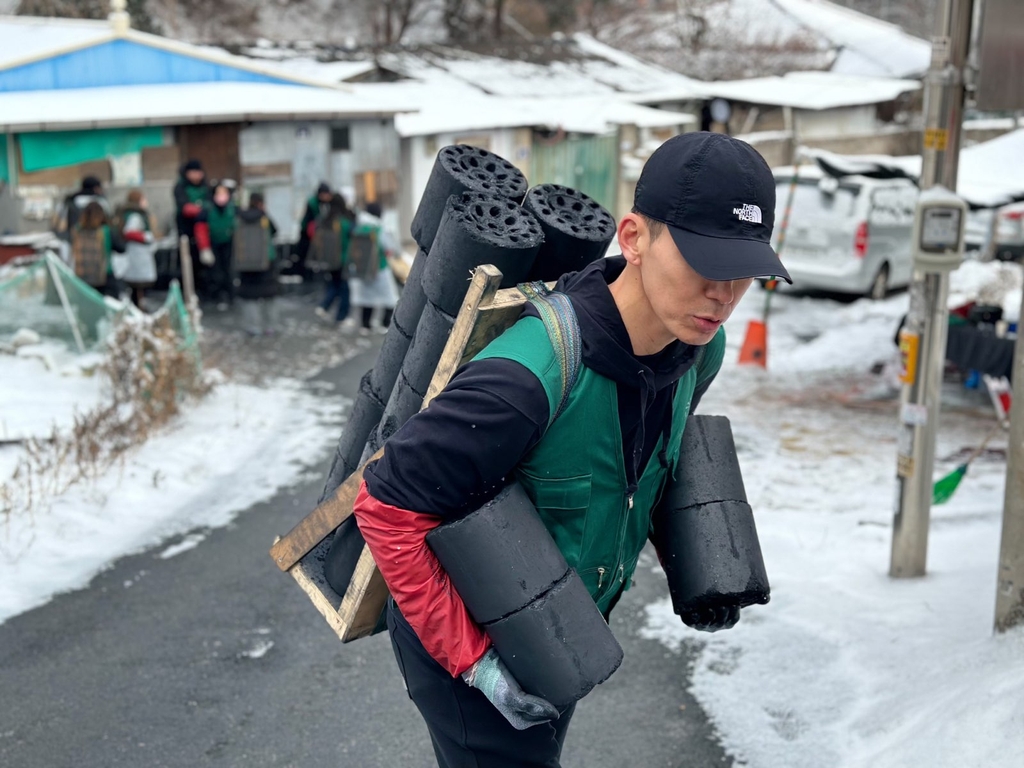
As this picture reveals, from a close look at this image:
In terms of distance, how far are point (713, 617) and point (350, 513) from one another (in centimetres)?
96

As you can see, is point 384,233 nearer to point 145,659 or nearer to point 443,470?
point 145,659

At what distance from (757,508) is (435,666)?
4850mm

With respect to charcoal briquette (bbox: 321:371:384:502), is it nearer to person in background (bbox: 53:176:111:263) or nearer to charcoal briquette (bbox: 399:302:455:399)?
charcoal briquette (bbox: 399:302:455:399)

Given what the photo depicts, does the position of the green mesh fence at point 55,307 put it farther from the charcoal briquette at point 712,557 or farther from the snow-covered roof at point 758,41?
the snow-covered roof at point 758,41

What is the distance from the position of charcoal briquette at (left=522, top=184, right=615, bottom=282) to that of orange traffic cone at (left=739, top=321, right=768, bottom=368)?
27.9 ft

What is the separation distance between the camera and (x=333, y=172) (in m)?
16.1

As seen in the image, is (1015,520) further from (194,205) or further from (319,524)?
(194,205)

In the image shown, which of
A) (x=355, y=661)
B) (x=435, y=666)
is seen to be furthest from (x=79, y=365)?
(x=435, y=666)

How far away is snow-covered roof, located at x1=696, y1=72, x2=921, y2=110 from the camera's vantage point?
2283cm

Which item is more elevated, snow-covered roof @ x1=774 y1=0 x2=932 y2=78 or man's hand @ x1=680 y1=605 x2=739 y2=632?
snow-covered roof @ x1=774 y1=0 x2=932 y2=78

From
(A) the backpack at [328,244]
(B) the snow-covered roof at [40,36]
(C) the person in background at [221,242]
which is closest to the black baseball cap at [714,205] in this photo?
(A) the backpack at [328,244]

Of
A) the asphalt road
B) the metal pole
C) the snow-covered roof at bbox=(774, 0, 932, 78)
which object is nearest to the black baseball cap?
the metal pole

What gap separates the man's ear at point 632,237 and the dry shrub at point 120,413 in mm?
4879

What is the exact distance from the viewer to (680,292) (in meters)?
2.30
